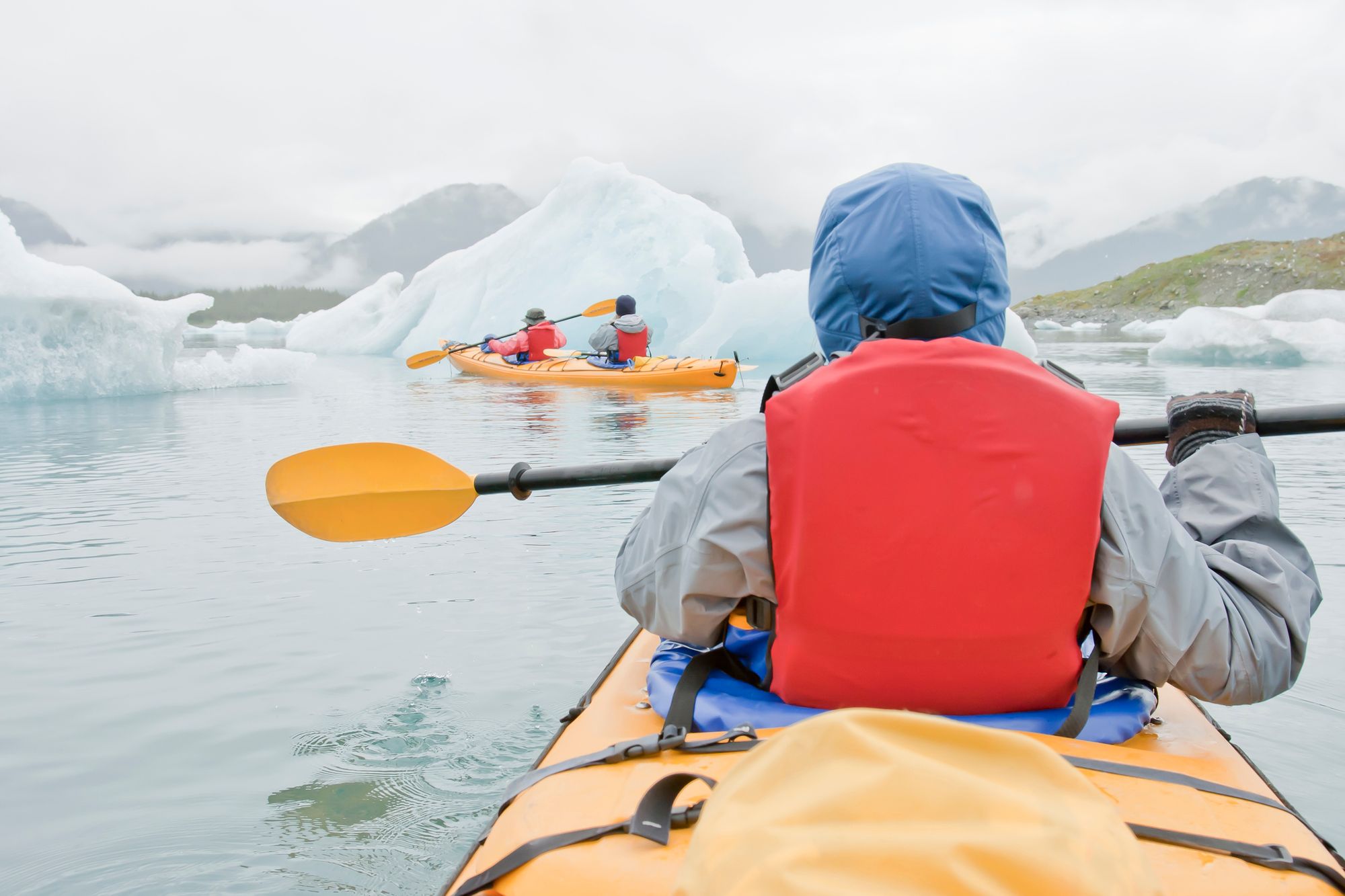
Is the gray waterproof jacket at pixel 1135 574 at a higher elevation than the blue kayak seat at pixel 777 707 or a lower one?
higher

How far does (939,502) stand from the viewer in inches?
44.2

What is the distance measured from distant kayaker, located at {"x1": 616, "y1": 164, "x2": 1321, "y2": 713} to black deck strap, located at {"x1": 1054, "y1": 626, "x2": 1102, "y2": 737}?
0.06 feet

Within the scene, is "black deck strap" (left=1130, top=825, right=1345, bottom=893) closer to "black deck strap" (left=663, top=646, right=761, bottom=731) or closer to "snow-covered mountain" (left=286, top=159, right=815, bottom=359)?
"black deck strap" (left=663, top=646, right=761, bottom=731)

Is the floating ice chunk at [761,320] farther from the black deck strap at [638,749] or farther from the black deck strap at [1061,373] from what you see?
the black deck strap at [638,749]

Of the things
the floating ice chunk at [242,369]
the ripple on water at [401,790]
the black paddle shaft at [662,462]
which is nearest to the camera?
the ripple on water at [401,790]

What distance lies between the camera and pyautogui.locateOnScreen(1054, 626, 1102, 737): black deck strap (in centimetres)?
122

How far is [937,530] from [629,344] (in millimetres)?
11038

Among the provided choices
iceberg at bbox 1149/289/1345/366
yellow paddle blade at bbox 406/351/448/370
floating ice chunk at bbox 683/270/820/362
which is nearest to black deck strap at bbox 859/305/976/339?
yellow paddle blade at bbox 406/351/448/370

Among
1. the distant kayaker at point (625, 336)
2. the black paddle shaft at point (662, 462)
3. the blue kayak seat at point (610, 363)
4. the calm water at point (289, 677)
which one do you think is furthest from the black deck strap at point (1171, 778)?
the distant kayaker at point (625, 336)

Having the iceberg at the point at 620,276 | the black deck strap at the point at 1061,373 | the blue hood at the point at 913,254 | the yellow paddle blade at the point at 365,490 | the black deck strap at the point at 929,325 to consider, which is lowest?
the yellow paddle blade at the point at 365,490

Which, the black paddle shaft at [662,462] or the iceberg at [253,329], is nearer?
the black paddle shaft at [662,462]

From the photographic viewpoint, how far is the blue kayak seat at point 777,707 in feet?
4.11

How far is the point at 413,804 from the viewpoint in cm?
205

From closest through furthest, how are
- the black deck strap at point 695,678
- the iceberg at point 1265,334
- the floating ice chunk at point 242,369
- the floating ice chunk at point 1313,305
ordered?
the black deck strap at point 695,678 < the floating ice chunk at point 242,369 < the iceberg at point 1265,334 < the floating ice chunk at point 1313,305
